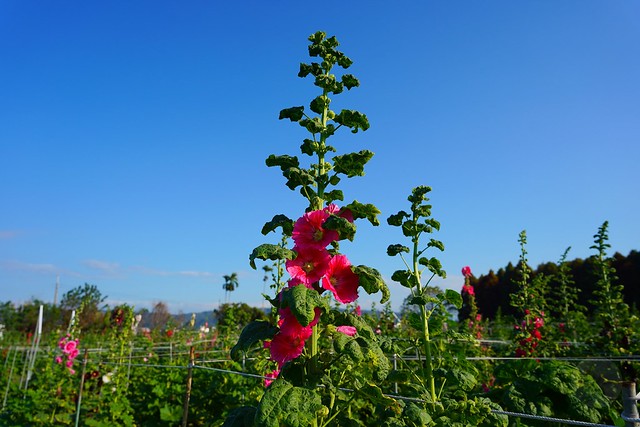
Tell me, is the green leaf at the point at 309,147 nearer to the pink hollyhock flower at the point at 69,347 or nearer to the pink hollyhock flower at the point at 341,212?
the pink hollyhock flower at the point at 341,212

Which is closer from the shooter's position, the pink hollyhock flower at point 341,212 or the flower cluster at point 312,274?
the flower cluster at point 312,274

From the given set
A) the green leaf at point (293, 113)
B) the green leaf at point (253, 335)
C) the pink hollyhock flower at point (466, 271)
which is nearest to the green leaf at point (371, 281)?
the green leaf at point (253, 335)

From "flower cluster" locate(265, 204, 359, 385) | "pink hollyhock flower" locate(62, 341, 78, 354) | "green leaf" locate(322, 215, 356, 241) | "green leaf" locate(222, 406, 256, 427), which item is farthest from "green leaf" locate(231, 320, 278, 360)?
"pink hollyhock flower" locate(62, 341, 78, 354)

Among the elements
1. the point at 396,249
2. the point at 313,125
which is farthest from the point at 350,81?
the point at 396,249

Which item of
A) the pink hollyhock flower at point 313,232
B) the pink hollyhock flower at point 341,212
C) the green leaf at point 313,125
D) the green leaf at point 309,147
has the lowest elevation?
the pink hollyhock flower at point 313,232

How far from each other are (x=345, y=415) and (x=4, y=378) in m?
9.53

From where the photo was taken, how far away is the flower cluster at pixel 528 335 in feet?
17.3

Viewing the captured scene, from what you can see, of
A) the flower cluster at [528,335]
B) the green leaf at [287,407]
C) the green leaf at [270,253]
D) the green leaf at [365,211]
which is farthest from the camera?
the flower cluster at [528,335]

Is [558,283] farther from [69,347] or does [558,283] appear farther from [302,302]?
[302,302]

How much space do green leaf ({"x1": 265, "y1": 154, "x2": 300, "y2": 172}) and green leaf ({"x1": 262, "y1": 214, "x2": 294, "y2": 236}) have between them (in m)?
0.24

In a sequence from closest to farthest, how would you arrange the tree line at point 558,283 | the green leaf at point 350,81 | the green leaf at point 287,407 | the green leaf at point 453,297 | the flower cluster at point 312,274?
the green leaf at point 287,407
the flower cluster at point 312,274
the green leaf at point 350,81
the green leaf at point 453,297
the tree line at point 558,283

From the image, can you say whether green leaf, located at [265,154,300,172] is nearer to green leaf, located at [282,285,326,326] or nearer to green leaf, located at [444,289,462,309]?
green leaf, located at [282,285,326,326]

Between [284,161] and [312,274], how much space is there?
57cm

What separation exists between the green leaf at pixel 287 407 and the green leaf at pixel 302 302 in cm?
28
